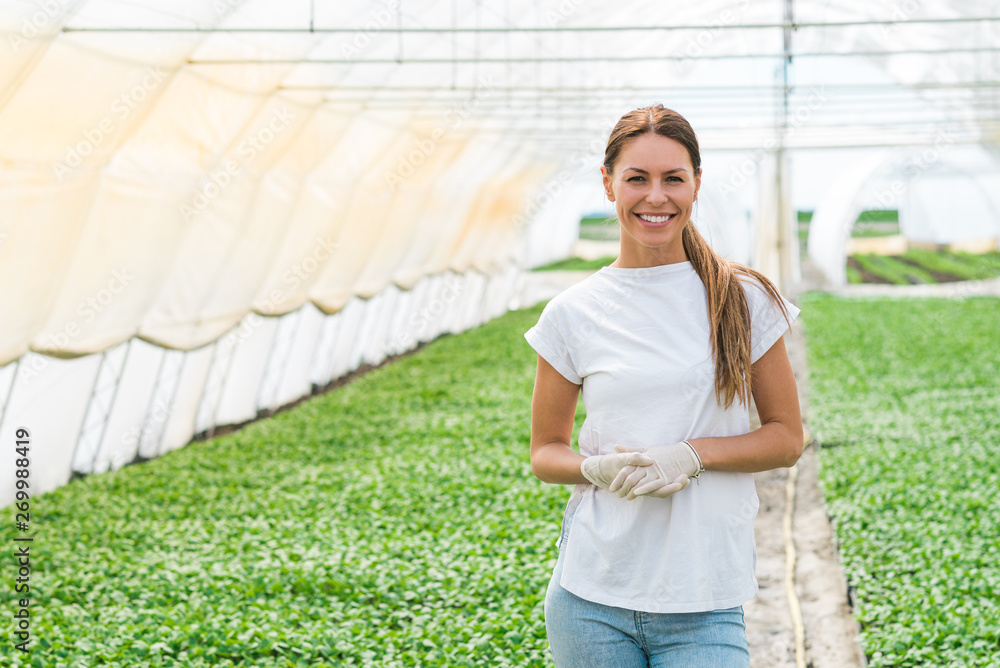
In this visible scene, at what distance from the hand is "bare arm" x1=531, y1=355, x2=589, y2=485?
12cm

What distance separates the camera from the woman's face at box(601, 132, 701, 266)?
2.44 meters

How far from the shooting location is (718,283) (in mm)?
2445

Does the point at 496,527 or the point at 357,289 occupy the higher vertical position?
the point at 357,289

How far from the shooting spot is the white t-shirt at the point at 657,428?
7.78 ft

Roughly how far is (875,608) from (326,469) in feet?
23.5

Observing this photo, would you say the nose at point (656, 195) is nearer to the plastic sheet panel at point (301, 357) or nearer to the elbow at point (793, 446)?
the elbow at point (793, 446)

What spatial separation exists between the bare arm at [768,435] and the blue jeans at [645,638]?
0.38 meters

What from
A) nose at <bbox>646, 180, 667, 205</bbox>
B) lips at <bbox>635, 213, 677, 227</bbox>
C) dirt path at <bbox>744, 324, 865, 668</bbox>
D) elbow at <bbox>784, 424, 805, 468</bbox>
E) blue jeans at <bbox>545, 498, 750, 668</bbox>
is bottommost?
dirt path at <bbox>744, 324, 865, 668</bbox>

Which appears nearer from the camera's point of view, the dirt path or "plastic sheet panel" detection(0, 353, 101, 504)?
the dirt path

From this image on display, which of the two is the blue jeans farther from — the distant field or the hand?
the distant field

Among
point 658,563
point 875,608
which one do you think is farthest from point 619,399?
point 875,608

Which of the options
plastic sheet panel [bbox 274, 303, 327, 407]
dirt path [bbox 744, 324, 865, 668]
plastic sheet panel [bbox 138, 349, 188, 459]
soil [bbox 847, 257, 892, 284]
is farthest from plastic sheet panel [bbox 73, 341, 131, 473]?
soil [bbox 847, 257, 892, 284]

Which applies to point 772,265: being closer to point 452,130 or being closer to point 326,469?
point 452,130

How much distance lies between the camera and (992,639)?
604 centimetres
